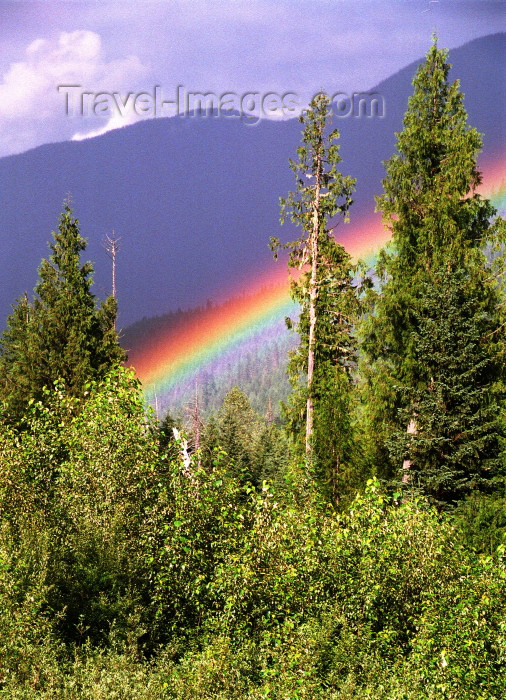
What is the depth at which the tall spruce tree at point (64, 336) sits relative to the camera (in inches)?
1061

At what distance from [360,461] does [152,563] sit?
465 inches

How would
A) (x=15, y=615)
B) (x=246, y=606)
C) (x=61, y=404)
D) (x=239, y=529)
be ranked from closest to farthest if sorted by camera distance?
(x=15, y=615) < (x=246, y=606) < (x=239, y=529) < (x=61, y=404)

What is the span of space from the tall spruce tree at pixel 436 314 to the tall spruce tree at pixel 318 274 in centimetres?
243

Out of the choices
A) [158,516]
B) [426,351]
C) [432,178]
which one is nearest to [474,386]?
[426,351]

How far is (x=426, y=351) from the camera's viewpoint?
22203 mm

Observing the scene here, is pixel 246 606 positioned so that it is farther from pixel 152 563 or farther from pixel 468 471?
pixel 468 471

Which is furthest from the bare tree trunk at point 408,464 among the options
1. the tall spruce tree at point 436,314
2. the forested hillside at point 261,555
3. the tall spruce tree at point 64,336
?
the tall spruce tree at point 64,336

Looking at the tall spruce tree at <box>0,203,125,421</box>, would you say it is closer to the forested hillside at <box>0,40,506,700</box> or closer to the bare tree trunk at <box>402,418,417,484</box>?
the forested hillside at <box>0,40,506,700</box>

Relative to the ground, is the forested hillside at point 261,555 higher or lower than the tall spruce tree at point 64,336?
lower

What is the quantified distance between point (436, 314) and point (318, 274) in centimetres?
718

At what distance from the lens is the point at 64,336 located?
2770 centimetres

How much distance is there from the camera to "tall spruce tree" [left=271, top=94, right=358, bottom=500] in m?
26.8

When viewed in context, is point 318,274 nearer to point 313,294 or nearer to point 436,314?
point 313,294

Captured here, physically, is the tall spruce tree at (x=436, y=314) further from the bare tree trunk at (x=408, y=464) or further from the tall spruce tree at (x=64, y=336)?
the tall spruce tree at (x=64, y=336)
